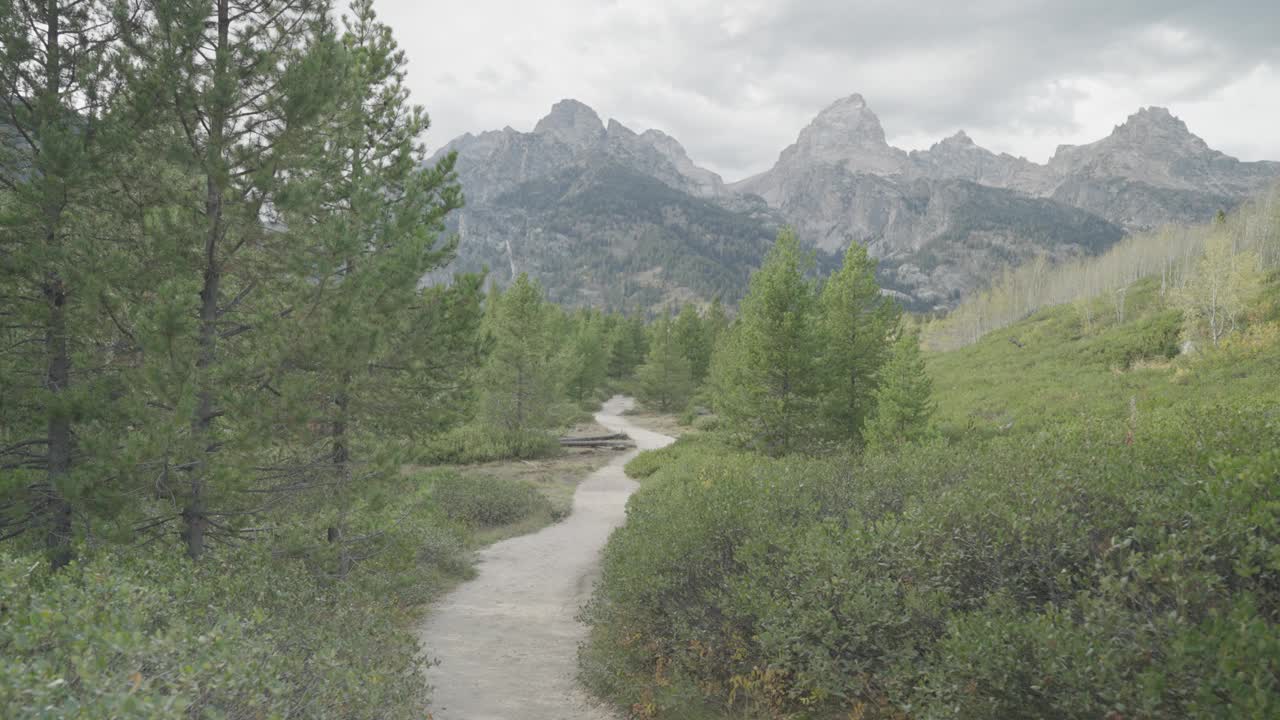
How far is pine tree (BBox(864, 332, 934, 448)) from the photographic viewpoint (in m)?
17.0

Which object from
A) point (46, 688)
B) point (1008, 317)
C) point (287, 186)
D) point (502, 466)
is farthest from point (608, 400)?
point (1008, 317)

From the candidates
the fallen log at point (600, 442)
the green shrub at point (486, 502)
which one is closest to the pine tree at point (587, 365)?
the fallen log at point (600, 442)

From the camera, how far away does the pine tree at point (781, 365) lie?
707 inches

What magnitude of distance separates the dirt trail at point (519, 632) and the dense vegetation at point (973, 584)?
0.65m

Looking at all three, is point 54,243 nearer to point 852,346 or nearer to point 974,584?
point 974,584

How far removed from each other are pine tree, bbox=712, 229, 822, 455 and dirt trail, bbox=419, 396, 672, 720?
227 inches

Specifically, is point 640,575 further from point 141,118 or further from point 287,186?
point 141,118

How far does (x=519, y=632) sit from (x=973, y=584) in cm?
707

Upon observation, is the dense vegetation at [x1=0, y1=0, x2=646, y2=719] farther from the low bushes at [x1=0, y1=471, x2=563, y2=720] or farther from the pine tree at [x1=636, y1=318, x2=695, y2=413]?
the pine tree at [x1=636, y1=318, x2=695, y2=413]

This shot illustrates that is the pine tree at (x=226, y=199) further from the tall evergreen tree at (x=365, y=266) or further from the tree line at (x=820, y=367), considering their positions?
the tree line at (x=820, y=367)

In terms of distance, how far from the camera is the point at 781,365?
1809 centimetres

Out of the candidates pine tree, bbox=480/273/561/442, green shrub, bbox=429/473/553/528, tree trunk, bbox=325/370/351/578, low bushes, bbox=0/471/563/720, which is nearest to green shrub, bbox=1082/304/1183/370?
pine tree, bbox=480/273/561/442

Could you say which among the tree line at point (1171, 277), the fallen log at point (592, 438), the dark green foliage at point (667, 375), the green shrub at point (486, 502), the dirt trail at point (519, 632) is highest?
the tree line at point (1171, 277)

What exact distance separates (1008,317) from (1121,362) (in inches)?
2711
